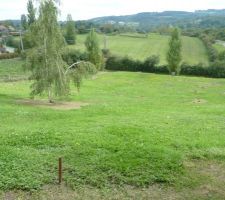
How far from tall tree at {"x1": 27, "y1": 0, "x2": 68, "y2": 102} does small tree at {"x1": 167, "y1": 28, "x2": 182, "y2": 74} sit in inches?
1786

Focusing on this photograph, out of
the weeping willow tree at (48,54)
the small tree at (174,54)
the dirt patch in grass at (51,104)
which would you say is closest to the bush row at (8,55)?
the small tree at (174,54)

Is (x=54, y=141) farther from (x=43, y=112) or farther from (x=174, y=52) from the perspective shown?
(x=174, y=52)

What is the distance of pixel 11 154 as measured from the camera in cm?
1250

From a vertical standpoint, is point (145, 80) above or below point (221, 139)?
below

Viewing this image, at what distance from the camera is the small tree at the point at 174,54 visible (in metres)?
71.9

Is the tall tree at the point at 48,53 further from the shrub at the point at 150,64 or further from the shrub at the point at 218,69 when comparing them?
the shrub at the point at 218,69

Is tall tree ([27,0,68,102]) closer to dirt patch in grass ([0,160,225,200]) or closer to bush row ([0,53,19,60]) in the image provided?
dirt patch in grass ([0,160,225,200])

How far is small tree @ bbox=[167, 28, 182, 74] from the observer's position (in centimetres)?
7194

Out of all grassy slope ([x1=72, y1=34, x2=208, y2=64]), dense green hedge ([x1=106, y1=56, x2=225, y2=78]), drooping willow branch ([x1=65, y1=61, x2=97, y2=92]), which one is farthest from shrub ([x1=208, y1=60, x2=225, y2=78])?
drooping willow branch ([x1=65, y1=61, x2=97, y2=92])

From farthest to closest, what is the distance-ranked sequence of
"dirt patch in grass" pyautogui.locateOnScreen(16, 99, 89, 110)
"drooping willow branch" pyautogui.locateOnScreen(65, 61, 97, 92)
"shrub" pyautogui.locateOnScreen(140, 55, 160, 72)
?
1. "shrub" pyautogui.locateOnScreen(140, 55, 160, 72)
2. "drooping willow branch" pyautogui.locateOnScreen(65, 61, 97, 92)
3. "dirt patch in grass" pyautogui.locateOnScreen(16, 99, 89, 110)

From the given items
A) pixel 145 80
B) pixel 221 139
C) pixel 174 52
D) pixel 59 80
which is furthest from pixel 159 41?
pixel 221 139

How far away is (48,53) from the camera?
2798 cm

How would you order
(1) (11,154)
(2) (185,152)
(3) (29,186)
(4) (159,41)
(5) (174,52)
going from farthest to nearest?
1. (4) (159,41)
2. (5) (174,52)
3. (2) (185,152)
4. (1) (11,154)
5. (3) (29,186)

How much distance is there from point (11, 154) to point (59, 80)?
51.9 ft
